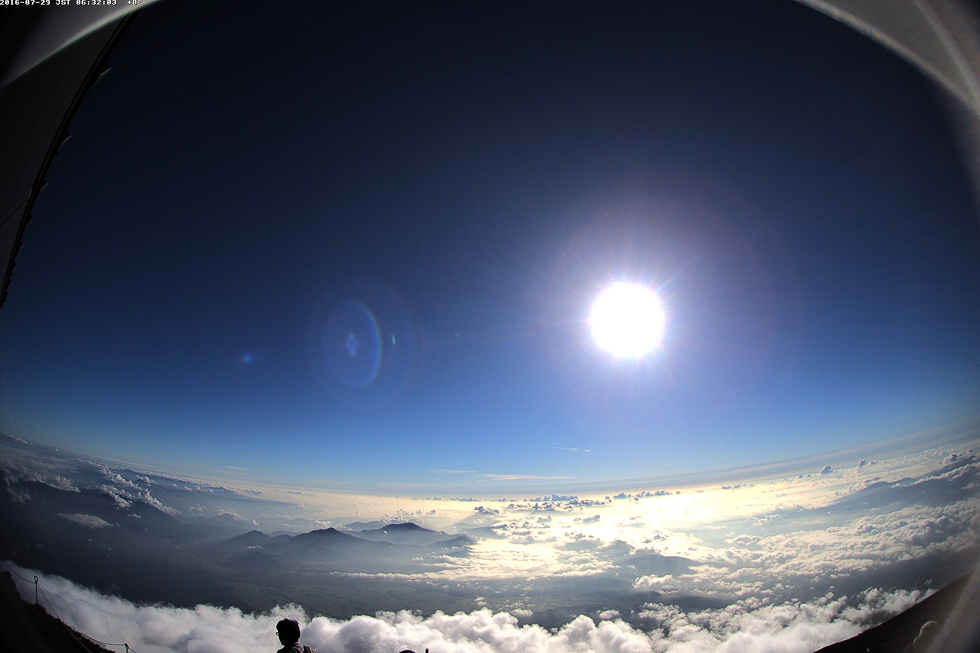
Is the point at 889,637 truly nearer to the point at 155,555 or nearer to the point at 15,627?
the point at 15,627

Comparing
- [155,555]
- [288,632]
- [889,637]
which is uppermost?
[288,632]

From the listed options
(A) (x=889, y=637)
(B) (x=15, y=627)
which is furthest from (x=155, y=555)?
(A) (x=889, y=637)

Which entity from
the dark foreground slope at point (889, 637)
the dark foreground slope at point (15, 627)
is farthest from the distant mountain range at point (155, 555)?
the dark foreground slope at point (889, 637)

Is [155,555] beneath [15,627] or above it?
beneath

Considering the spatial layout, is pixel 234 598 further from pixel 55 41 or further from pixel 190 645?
pixel 55 41

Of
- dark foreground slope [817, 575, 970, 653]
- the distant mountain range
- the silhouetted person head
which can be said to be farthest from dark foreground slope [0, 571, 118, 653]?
the distant mountain range

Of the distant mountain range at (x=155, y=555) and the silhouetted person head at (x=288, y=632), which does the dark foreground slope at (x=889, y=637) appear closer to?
the silhouetted person head at (x=288, y=632)

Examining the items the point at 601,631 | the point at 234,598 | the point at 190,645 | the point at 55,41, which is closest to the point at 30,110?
the point at 55,41

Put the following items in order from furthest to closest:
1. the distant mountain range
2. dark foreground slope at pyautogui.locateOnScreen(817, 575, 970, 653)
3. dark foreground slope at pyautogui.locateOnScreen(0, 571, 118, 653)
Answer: the distant mountain range < dark foreground slope at pyautogui.locateOnScreen(817, 575, 970, 653) < dark foreground slope at pyautogui.locateOnScreen(0, 571, 118, 653)

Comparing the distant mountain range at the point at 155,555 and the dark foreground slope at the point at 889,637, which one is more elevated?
the dark foreground slope at the point at 889,637

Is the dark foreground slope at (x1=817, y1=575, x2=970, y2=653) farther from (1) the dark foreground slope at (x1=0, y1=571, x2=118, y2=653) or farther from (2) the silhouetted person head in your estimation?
(1) the dark foreground slope at (x1=0, y1=571, x2=118, y2=653)

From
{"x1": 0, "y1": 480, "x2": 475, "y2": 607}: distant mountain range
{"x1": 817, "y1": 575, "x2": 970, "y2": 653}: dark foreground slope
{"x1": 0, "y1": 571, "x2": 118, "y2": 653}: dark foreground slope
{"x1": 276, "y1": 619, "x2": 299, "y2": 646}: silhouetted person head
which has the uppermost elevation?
{"x1": 276, "y1": 619, "x2": 299, "y2": 646}: silhouetted person head
